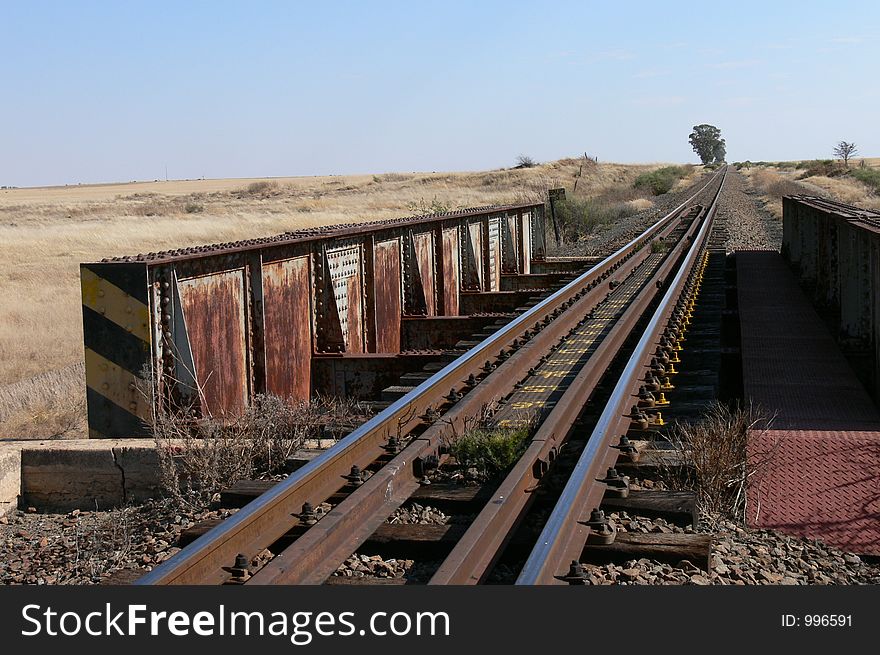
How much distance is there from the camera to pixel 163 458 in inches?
240

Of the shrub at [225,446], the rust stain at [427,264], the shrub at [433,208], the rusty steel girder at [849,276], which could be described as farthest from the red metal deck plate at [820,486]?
the shrub at [433,208]

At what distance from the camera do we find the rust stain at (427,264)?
13.1m

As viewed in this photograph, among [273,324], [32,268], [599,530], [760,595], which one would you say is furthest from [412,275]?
[32,268]

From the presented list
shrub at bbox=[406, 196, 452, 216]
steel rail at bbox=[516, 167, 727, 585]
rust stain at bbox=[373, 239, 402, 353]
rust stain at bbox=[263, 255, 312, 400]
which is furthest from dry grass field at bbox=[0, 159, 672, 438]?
steel rail at bbox=[516, 167, 727, 585]

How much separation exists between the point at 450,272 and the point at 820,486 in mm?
9473

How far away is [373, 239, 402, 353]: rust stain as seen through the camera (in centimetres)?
1158

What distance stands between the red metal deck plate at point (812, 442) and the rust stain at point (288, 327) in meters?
3.81

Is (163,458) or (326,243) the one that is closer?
(163,458)

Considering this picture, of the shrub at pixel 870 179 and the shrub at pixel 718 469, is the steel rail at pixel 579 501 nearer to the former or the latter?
the shrub at pixel 718 469

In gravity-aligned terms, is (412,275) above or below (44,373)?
above

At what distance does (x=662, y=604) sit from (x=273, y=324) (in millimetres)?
5688

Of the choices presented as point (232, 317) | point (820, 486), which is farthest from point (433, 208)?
point (820, 486)

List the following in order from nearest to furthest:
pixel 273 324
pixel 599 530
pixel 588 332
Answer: pixel 599 530 → pixel 273 324 → pixel 588 332

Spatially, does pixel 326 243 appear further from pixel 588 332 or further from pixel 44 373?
pixel 44 373
